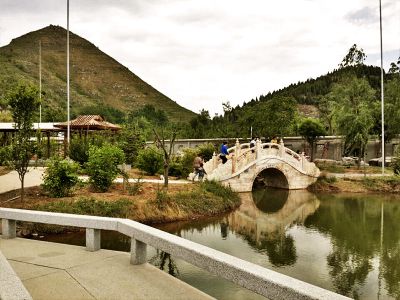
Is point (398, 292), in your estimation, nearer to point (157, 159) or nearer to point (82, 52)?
point (157, 159)

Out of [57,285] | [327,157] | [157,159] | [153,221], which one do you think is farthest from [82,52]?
[57,285]

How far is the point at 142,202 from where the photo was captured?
13.8 meters

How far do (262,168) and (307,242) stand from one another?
33.3 feet

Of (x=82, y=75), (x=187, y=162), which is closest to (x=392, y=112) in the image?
(x=187, y=162)

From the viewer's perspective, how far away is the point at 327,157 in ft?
120

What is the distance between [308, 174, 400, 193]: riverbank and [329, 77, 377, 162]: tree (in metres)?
3.94

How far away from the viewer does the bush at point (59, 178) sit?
1320 centimetres

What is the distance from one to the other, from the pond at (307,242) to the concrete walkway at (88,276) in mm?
2871

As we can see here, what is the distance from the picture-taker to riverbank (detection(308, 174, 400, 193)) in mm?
23625

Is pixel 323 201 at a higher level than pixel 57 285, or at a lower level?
lower

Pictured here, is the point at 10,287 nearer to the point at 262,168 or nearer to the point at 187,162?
the point at 187,162

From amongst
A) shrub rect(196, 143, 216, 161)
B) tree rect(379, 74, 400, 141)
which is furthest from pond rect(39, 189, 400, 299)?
tree rect(379, 74, 400, 141)

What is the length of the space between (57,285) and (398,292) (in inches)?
271

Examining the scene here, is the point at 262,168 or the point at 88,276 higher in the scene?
the point at 262,168
